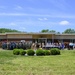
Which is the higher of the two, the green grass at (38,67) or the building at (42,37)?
the building at (42,37)

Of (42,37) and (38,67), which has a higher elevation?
(42,37)

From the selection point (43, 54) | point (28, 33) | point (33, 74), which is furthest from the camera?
point (28, 33)

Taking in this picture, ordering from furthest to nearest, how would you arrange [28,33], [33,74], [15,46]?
[28,33] < [15,46] < [33,74]

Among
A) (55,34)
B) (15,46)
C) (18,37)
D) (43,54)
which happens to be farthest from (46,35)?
(43,54)

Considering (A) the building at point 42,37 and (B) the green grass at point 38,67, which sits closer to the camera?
(B) the green grass at point 38,67

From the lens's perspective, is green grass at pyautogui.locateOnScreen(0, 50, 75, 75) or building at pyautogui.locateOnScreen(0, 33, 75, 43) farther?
building at pyautogui.locateOnScreen(0, 33, 75, 43)

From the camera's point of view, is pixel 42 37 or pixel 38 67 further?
pixel 42 37

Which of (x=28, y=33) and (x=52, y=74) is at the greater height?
(x=28, y=33)

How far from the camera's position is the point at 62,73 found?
12.0m

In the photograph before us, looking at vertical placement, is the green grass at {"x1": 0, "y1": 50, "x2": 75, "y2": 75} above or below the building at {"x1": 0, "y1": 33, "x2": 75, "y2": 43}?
below

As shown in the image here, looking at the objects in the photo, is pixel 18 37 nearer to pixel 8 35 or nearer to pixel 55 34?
pixel 8 35

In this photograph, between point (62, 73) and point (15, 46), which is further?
point (15, 46)

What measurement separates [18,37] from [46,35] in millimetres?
6117

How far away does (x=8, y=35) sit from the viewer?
55812 millimetres
